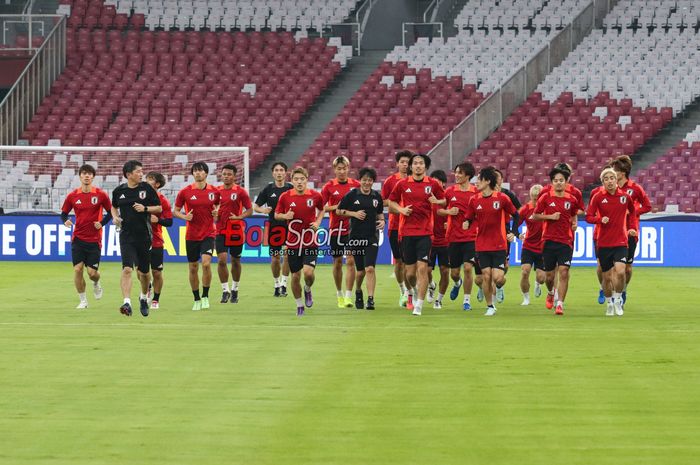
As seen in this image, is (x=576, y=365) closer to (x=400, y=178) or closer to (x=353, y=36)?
(x=400, y=178)

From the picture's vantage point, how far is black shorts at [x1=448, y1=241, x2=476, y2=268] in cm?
1931

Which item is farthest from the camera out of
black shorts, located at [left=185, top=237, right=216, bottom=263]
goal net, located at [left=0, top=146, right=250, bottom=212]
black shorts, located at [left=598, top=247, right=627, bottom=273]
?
goal net, located at [left=0, top=146, right=250, bottom=212]

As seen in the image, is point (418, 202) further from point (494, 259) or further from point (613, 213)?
point (613, 213)

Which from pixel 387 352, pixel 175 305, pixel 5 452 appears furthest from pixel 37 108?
pixel 5 452

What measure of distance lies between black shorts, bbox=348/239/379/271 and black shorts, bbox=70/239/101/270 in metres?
3.83

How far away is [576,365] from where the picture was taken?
12898mm

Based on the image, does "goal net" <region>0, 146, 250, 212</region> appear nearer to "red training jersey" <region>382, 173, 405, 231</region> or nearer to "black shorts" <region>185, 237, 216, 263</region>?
"red training jersey" <region>382, 173, 405, 231</region>

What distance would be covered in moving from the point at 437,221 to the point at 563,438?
11.0 metres

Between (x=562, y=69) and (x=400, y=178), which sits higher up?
(x=562, y=69)

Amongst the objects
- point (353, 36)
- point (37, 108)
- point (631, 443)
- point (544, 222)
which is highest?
point (353, 36)

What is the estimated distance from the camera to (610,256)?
18.2m

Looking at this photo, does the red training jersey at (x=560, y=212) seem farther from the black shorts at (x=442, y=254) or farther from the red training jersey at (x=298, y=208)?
the red training jersey at (x=298, y=208)

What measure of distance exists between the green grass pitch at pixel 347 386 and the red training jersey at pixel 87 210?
46.2 inches

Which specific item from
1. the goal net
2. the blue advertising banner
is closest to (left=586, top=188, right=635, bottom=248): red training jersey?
the blue advertising banner
